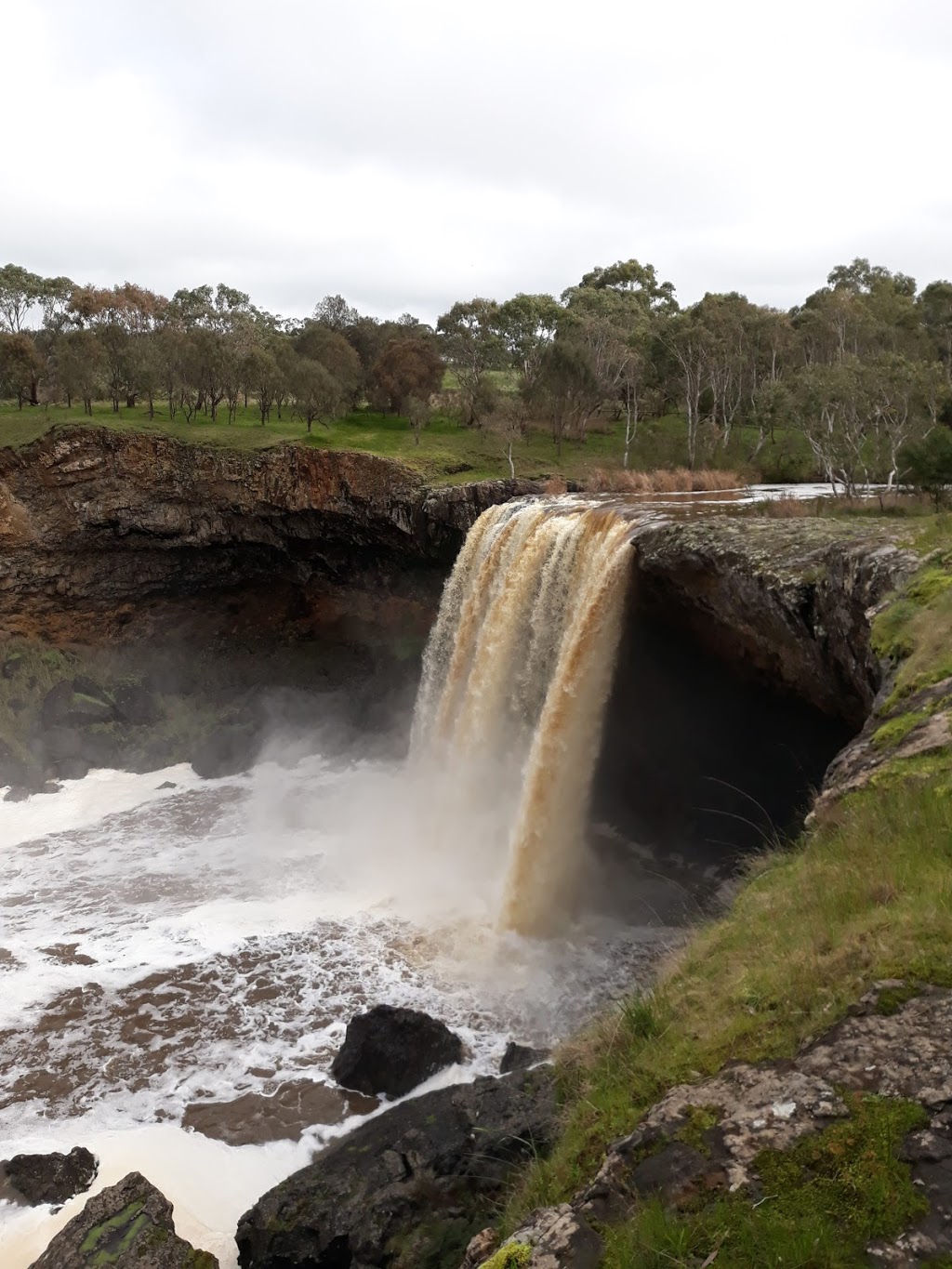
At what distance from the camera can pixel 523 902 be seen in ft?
47.7

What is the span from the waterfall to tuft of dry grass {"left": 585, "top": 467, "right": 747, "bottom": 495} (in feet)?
21.9

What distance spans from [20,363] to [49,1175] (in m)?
29.8

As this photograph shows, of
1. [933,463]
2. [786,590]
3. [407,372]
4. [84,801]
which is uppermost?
[407,372]

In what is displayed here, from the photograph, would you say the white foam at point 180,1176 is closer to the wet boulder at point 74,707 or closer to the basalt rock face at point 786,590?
the basalt rock face at point 786,590

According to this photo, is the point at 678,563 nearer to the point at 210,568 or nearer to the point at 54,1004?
the point at 54,1004

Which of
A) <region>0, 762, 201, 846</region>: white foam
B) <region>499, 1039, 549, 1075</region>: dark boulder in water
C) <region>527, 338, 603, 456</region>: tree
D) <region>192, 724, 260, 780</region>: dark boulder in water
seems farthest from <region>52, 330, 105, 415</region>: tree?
<region>499, 1039, 549, 1075</region>: dark boulder in water

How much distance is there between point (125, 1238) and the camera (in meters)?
7.47

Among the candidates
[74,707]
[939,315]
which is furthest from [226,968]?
[939,315]

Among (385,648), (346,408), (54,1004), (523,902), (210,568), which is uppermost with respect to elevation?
(346,408)

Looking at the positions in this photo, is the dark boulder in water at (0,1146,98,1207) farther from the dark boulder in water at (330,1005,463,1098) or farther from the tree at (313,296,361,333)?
the tree at (313,296,361,333)

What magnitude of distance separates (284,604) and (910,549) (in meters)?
23.1

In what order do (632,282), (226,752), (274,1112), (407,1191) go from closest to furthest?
(407,1191) < (274,1112) < (226,752) < (632,282)

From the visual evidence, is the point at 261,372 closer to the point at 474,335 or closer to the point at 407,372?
the point at 407,372

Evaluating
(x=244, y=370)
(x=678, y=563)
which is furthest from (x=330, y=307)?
(x=678, y=563)
